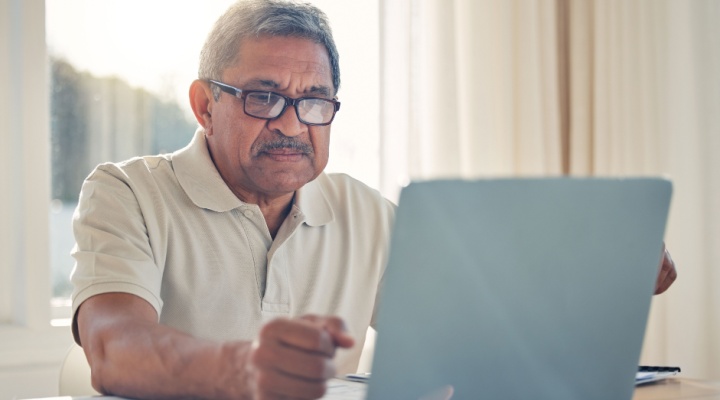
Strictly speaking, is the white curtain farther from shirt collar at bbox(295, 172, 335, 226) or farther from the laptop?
the laptop

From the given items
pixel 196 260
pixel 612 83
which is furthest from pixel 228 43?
pixel 612 83

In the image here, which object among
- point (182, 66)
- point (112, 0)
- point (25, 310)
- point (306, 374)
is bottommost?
point (25, 310)

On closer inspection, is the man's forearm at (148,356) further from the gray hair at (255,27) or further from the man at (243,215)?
the gray hair at (255,27)

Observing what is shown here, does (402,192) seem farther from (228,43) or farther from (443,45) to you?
(443,45)

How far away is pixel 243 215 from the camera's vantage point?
1708mm

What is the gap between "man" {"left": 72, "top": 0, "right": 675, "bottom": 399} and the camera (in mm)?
1498

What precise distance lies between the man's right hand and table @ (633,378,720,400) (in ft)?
1.89

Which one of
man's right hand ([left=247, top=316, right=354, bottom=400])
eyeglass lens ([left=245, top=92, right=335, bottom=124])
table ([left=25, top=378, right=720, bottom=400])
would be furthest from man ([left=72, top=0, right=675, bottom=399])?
man's right hand ([left=247, top=316, right=354, bottom=400])

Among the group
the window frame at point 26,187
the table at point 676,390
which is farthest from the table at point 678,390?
the window frame at point 26,187

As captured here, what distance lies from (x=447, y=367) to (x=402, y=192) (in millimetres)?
193

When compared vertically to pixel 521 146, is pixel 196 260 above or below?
below

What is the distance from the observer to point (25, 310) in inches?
93.7

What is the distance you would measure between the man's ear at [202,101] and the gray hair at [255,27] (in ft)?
0.08

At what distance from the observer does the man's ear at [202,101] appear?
1.76 metres
